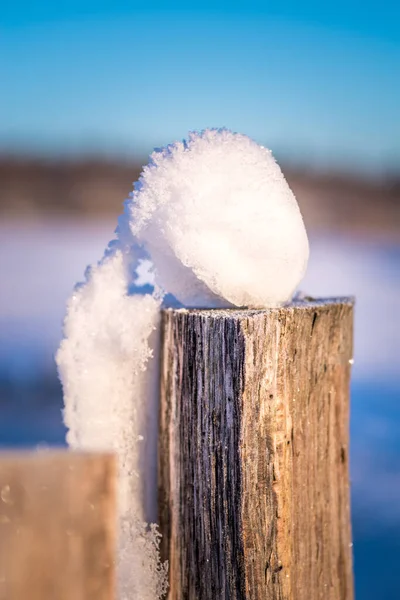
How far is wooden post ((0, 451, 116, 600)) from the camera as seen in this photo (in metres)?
0.82

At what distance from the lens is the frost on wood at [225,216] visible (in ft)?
4.65

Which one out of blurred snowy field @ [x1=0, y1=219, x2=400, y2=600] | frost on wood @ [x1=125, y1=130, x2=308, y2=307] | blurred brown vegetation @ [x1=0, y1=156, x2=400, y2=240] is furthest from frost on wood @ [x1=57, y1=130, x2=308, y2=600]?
blurred brown vegetation @ [x1=0, y1=156, x2=400, y2=240]

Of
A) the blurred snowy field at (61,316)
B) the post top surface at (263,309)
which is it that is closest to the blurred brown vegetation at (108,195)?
the blurred snowy field at (61,316)

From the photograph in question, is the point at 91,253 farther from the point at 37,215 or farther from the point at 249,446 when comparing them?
the point at 249,446

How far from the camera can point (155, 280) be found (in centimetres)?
160

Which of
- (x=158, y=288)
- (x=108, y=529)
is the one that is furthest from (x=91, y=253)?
(x=108, y=529)

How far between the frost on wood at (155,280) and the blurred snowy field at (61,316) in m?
3.49

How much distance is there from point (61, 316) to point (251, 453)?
4.64 metres

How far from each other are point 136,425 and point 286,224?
0.61 m

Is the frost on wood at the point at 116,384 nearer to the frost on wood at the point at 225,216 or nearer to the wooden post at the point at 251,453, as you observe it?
the wooden post at the point at 251,453

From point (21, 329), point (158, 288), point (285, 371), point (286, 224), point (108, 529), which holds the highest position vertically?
point (21, 329)

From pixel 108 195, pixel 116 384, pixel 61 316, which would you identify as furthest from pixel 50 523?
pixel 108 195

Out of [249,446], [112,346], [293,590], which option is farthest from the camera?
[112,346]

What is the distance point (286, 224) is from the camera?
1.44 meters
